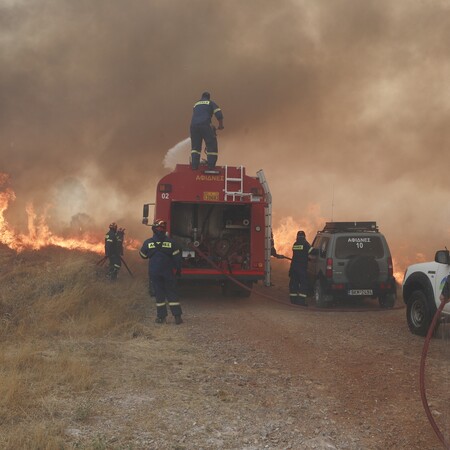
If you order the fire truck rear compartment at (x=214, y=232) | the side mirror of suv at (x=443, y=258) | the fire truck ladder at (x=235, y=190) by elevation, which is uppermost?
the fire truck ladder at (x=235, y=190)

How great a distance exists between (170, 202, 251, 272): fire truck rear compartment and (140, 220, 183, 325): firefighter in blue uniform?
2.02 m

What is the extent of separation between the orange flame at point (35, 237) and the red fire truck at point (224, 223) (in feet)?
30.0

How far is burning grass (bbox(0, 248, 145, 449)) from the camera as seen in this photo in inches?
139

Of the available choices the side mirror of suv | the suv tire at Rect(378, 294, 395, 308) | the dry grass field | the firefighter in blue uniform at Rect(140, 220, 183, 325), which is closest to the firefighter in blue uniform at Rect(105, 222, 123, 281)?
the dry grass field

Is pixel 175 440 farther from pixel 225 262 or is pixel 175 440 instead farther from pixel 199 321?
pixel 225 262

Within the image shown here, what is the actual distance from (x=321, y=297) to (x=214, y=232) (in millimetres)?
2860

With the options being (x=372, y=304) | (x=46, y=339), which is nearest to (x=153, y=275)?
(x=46, y=339)

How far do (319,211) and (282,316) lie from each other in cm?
1537

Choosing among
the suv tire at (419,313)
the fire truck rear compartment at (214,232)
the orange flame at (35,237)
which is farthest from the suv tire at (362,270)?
the orange flame at (35,237)

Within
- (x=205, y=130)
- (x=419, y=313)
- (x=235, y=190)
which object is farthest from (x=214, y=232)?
(x=419, y=313)

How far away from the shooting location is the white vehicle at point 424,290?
6.18 m

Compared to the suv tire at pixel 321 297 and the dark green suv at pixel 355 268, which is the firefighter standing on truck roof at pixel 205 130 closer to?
the dark green suv at pixel 355 268

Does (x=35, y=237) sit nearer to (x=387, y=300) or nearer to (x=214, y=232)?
(x=214, y=232)

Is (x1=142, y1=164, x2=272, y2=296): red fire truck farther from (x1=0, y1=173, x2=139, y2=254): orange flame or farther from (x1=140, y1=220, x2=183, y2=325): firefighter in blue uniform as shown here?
(x1=0, y1=173, x2=139, y2=254): orange flame
